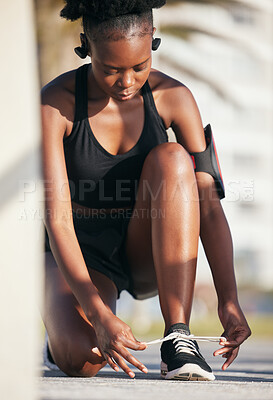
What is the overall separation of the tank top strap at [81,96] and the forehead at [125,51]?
13.9 inches

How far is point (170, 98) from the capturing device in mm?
2895

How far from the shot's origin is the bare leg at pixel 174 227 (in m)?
2.41

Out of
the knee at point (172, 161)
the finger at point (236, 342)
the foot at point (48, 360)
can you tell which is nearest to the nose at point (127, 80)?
the knee at point (172, 161)

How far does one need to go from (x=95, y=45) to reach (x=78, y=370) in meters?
1.15

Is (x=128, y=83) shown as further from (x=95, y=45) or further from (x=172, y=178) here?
(x=172, y=178)

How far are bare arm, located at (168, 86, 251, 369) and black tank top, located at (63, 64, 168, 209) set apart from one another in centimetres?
10

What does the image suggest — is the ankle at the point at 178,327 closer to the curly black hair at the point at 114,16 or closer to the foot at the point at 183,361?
the foot at the point at 183,361

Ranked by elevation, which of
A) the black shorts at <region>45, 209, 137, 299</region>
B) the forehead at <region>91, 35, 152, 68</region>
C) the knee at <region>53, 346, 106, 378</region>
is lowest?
the knee at <region>53, 346, 106, 378</region>

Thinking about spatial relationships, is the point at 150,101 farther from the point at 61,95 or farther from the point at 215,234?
the point at 215,234

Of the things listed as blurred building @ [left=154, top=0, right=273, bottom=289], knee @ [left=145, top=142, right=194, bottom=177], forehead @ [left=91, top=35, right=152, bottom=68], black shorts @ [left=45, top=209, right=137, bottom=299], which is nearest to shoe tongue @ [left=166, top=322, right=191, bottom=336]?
knee @ [left=145, top=142, right=194, bottom=177]

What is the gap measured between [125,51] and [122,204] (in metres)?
0.80

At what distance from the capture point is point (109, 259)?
9.77ft

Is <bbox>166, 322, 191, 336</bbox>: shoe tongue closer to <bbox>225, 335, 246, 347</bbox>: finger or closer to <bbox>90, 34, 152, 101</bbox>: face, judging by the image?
<bbox>225, 335, 246, 347</bbox>: finger

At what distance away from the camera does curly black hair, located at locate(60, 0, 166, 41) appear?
8.09 feet
